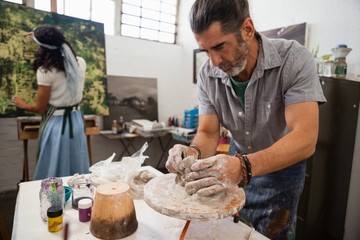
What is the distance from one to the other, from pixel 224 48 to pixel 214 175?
1.66 feet

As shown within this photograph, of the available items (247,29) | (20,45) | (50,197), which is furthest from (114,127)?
(247,29)

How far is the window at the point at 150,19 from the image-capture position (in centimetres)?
370

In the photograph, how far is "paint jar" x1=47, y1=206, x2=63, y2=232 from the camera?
900 millimetres

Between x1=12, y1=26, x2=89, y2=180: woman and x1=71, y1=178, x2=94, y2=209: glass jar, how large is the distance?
99 centimetres

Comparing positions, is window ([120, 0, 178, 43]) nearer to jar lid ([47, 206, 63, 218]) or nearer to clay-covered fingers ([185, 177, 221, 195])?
jar lid ([47, 206, 63, 218])

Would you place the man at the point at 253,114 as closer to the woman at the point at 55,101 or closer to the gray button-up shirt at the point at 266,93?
the gray button-up shirt at the point at 266,93

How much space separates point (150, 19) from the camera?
394 centimetres

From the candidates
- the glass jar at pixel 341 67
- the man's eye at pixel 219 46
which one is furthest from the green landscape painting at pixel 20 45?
the glass jar at pixel 341 67

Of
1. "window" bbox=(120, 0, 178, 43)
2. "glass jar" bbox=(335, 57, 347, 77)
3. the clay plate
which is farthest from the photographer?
"window" bbox=(120, 0, 178, 43)

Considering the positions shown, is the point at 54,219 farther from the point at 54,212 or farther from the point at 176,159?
the point at 176,159

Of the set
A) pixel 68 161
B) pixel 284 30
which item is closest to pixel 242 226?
pixel 68 161

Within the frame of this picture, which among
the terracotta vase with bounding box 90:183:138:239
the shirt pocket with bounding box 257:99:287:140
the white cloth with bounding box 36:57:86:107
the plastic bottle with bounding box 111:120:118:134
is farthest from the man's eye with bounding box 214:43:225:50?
the plastic bottle with bounding box 111:120:118:134

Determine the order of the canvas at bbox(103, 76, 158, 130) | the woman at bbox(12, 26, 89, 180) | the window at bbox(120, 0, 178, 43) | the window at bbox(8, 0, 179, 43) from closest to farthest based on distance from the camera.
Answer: the woman at bbox(12, 26, 89, 180), the window at bbox(8, 0, 179, 43), the canvas at bbox(103, 76, 158, 130), the window at bbox(120, 0, 178, 43)

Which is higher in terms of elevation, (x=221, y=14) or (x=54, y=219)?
(x=221, y=14)
